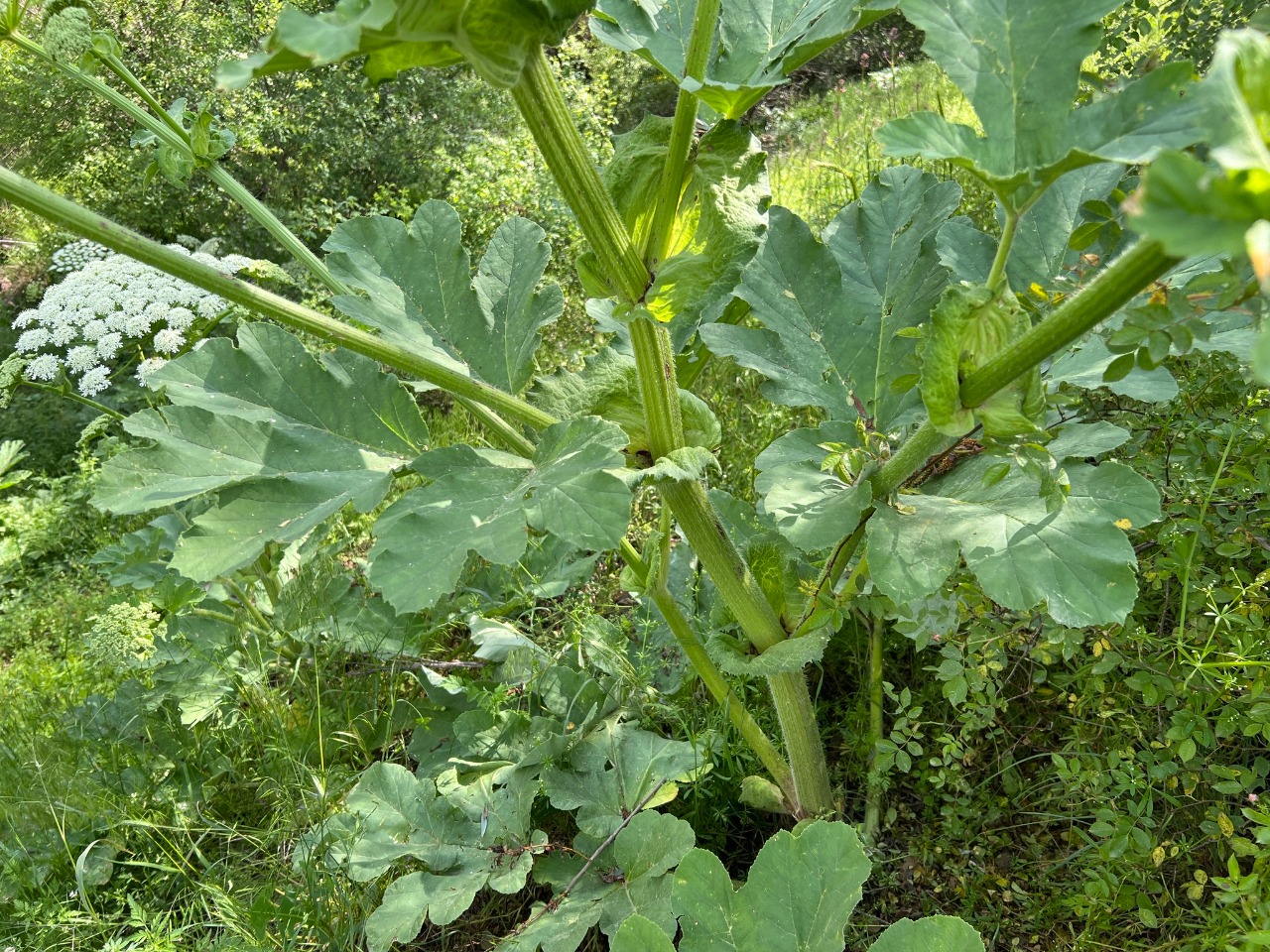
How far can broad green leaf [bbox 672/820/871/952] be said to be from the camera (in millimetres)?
1363

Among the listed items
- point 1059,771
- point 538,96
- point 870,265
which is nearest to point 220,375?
point 538,96

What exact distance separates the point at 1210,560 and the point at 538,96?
1.69 meters

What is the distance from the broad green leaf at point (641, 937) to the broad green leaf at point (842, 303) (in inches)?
34.5

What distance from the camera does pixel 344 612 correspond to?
8.62ft

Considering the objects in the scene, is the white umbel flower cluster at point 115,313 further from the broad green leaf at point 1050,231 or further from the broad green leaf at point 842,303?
the broad green leaf at point 1050,231

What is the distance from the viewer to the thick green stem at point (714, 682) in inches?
70.2

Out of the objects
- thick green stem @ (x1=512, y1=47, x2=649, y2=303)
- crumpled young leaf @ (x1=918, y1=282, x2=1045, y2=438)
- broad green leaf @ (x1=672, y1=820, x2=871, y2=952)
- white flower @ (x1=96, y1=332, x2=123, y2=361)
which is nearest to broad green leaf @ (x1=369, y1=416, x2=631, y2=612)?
thick green stem @ (x1=512, y1=47, x2=649, y2=303)

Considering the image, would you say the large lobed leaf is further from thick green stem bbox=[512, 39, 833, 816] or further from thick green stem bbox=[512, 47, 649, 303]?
thick green stem bbox=[512, 47, 649, 303]

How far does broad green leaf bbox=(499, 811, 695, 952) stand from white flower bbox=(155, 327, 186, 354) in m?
2.03

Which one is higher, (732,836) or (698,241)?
(698,241)

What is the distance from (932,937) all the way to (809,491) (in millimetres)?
683

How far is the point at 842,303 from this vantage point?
158cm

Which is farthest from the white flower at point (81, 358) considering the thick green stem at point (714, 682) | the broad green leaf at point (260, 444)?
the thick green stem at point (714, 682)

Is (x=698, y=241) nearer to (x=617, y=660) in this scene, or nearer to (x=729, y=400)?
(x=617, y=660)
